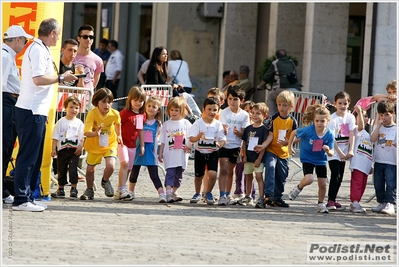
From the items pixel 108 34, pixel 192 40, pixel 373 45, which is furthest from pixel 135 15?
pixel 373 45

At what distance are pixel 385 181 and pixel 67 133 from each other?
3.81 meters

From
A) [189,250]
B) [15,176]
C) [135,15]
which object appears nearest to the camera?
[189,250]

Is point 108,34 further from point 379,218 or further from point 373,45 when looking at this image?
point 379,218

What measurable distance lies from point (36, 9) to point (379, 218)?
176 inches

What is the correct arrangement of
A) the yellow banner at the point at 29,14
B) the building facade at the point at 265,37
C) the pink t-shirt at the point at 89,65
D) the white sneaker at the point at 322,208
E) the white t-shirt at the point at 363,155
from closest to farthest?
the yellow banner at the point at 29,14, the white sneaker at the point at 322,208, the white t-shirt at the point at 363,155, the pink t-shirt at the point at 89,65, the building facade at the point at 265,37

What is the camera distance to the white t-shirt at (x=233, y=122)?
12.7m

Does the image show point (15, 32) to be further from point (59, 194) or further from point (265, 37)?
point (265, 37)

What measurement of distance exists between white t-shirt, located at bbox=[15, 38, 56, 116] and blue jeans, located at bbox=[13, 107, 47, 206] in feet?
0.24

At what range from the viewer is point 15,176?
36.1ft

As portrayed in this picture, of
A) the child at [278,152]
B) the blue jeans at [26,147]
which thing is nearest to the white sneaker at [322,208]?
the child at [278,152]

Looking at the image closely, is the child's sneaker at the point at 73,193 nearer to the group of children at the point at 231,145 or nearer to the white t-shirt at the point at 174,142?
the group of children at the point at 231,145

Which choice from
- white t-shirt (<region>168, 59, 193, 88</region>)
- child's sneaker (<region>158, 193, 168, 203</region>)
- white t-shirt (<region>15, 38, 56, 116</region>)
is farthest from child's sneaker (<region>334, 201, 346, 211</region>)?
white t-shirt (<region>168, 59, 193, 88</region>)

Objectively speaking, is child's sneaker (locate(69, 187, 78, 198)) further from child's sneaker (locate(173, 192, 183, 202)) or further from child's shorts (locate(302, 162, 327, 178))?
child's shorts (locate(302, 162, 327, 178))

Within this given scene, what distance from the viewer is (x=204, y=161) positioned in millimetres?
12617
